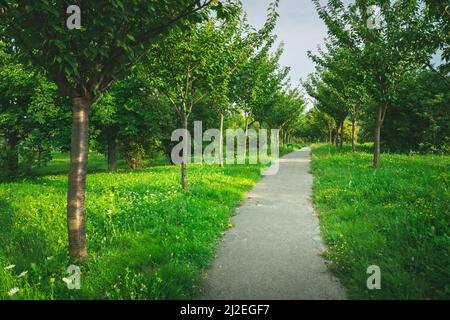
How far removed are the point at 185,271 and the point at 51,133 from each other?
1635 centimetres

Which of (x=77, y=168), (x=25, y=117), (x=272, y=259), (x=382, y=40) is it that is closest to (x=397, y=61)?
(x=382, y=40)

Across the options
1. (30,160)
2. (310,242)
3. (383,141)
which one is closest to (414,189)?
(310,242)

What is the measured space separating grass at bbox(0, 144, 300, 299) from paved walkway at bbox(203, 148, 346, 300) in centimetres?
32

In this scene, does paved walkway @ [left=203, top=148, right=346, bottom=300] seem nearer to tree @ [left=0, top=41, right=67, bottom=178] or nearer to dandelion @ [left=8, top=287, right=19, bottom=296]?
dandelion @ [left=8, top=287, right=19, bottom=296]

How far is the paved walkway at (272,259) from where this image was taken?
3.64 metres

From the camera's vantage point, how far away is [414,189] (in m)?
7.90

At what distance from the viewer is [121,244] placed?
191 inches

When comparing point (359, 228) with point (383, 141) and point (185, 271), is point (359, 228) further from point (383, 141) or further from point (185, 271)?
point (383, 141)

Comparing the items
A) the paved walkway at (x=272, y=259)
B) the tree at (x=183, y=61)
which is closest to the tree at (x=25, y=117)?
the tree at (x=183, y=61)

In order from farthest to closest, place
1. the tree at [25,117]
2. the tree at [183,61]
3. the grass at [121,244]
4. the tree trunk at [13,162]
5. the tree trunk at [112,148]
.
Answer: the tree trunk at [112,148], the tree at [25,117], the tree trunk at [13,162], the tree at [183,61], the grass at [121,244]

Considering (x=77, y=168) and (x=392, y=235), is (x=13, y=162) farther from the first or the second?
(x=392, y=235)

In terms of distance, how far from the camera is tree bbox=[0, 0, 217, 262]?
3273 millimetres

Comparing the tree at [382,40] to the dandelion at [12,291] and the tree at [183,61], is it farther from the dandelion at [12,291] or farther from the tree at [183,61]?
the dandelion at [12,291]

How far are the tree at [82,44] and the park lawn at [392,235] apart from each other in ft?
13.7
